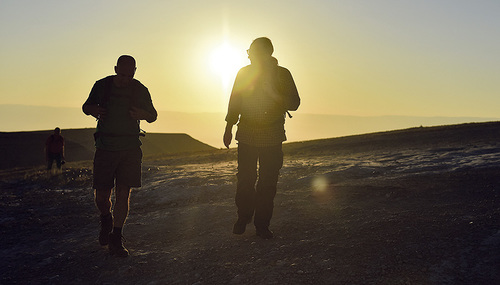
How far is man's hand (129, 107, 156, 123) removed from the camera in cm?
471

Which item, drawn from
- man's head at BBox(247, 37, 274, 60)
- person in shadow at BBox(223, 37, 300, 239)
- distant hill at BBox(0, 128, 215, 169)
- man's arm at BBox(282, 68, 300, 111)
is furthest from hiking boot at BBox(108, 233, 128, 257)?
distant hill at BBox(0, 128, 215, 169)

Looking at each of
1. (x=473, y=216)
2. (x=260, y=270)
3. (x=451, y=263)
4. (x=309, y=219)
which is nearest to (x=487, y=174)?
(x=473, y=216)

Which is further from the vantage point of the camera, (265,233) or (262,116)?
(265,233)

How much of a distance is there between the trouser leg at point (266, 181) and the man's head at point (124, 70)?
167 cm

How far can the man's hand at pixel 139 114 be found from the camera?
4707mm

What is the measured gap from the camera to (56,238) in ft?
20.5

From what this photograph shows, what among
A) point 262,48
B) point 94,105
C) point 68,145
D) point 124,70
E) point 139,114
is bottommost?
point 139,114

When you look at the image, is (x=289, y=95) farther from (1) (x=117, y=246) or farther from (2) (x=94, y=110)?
(1) (x=117, y=246)

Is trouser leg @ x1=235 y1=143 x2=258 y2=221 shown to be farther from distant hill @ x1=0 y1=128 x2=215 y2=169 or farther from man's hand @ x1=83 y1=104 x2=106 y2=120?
distant hill @ x1=0 y1=128 x2=215 y2=169

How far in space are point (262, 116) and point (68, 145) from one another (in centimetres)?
4943

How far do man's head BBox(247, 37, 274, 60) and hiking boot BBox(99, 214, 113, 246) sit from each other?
2.50m

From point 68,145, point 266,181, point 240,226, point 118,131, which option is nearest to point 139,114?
point 118,131

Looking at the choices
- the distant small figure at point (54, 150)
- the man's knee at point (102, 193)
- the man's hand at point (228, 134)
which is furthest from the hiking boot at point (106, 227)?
the distant small figure at point (54, 150)

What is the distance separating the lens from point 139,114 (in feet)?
15.5
